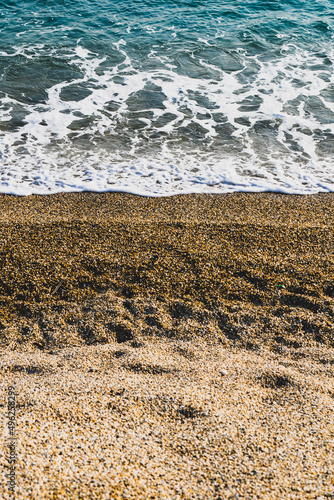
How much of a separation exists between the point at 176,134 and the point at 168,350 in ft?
17.2

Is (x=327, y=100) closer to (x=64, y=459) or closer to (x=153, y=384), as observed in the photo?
(x=153, y=384)

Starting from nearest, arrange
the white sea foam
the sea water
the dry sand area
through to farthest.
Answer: the dry sand area
the white sea foam
the sea water

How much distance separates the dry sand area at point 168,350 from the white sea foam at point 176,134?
86 centimetres

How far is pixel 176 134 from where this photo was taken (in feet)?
23.9

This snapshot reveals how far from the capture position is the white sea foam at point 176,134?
19.5 feet

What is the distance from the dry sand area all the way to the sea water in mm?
1030

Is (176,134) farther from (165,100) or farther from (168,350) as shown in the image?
(168,350)

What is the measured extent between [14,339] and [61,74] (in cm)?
824

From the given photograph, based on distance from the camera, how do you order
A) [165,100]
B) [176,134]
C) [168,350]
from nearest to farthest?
[168,350] → [176,134] → [165,100]

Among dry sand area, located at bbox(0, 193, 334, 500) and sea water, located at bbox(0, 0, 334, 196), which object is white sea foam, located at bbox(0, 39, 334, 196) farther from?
dry sand area, located at bbox(0, 193, 334, 500)

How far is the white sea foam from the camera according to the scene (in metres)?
5.94

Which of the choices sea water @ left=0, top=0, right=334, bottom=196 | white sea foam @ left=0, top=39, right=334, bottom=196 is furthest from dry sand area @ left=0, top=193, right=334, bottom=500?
sea water @ left=0, top=0, right=334, bottom=196

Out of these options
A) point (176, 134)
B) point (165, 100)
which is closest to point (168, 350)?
point (176, 134)

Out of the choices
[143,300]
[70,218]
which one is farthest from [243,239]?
[70,218]
